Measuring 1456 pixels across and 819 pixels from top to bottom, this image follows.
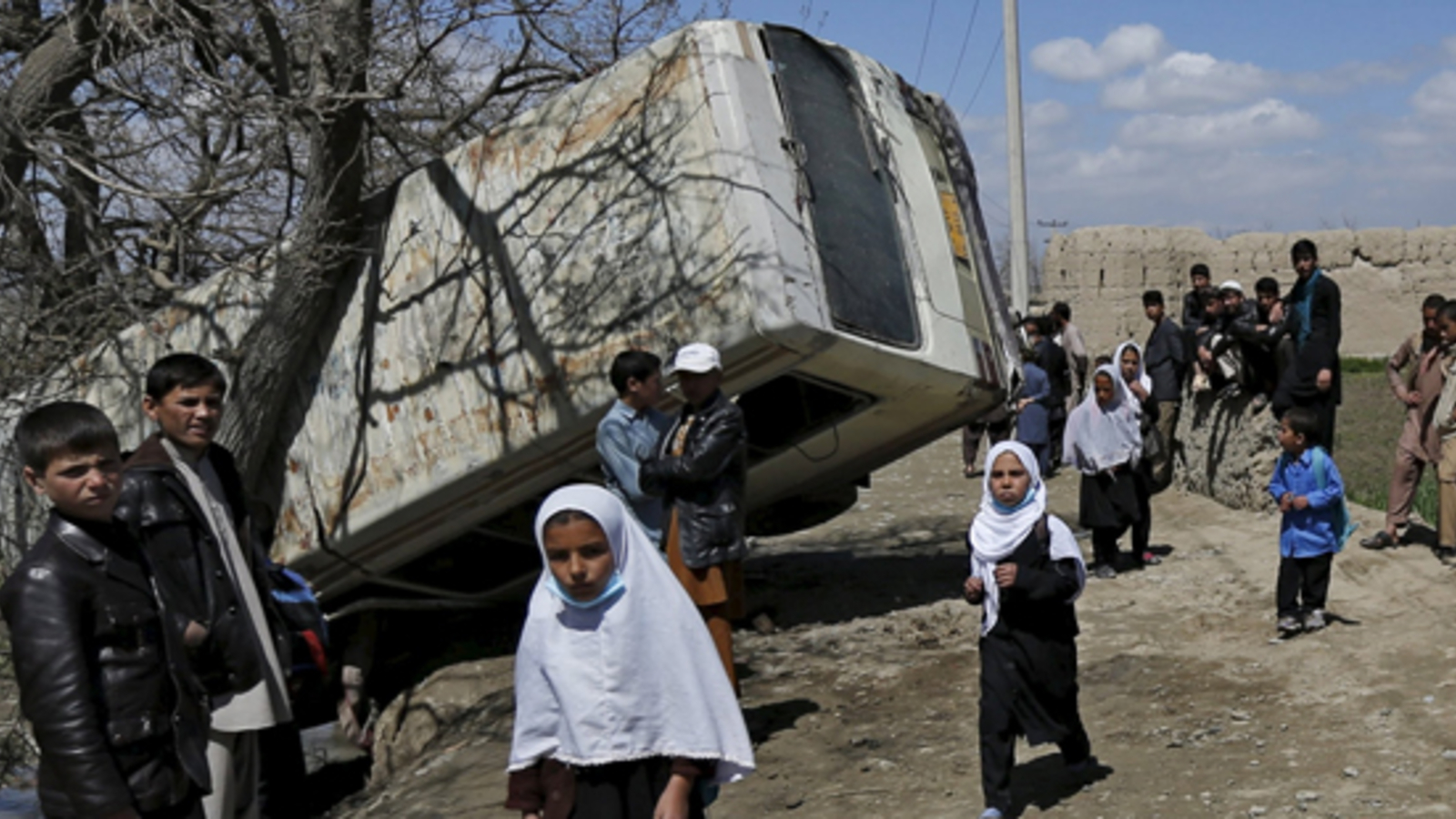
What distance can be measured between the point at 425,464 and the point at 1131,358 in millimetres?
4388

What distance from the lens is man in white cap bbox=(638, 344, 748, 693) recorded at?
577 cm

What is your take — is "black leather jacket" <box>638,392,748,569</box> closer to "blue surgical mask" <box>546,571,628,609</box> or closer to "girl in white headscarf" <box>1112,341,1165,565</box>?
"blue surgical mask" <box>546,571,628,609</box>

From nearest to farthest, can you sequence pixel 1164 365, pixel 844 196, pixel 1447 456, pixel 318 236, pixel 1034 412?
pixel 844 196 < pixel 318 236 < pixel 1447 456 < pixel 1164 365 < pixel 1034 412

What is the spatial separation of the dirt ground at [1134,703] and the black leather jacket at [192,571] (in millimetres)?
2341

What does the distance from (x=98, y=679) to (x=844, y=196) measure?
15.7 ft

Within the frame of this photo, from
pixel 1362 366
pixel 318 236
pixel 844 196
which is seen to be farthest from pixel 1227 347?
pixel 1362 366

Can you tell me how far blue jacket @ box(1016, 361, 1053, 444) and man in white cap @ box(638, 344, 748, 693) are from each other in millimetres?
6246

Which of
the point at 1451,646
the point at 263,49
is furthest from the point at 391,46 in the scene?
the point at 1451,646

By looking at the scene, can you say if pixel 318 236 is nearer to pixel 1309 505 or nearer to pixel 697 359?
pixel 697 359

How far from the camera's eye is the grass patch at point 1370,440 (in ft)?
34.4

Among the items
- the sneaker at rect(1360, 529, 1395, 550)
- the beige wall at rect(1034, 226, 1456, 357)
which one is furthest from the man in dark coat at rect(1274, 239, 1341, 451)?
the beige wall at rect(1034, 226, 1456, 357)

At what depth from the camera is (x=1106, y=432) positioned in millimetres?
8820

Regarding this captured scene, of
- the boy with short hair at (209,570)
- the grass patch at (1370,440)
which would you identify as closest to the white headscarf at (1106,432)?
the grass patch at (1370,440)

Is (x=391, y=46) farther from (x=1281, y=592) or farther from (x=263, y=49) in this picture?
(x=1281, y=592)
